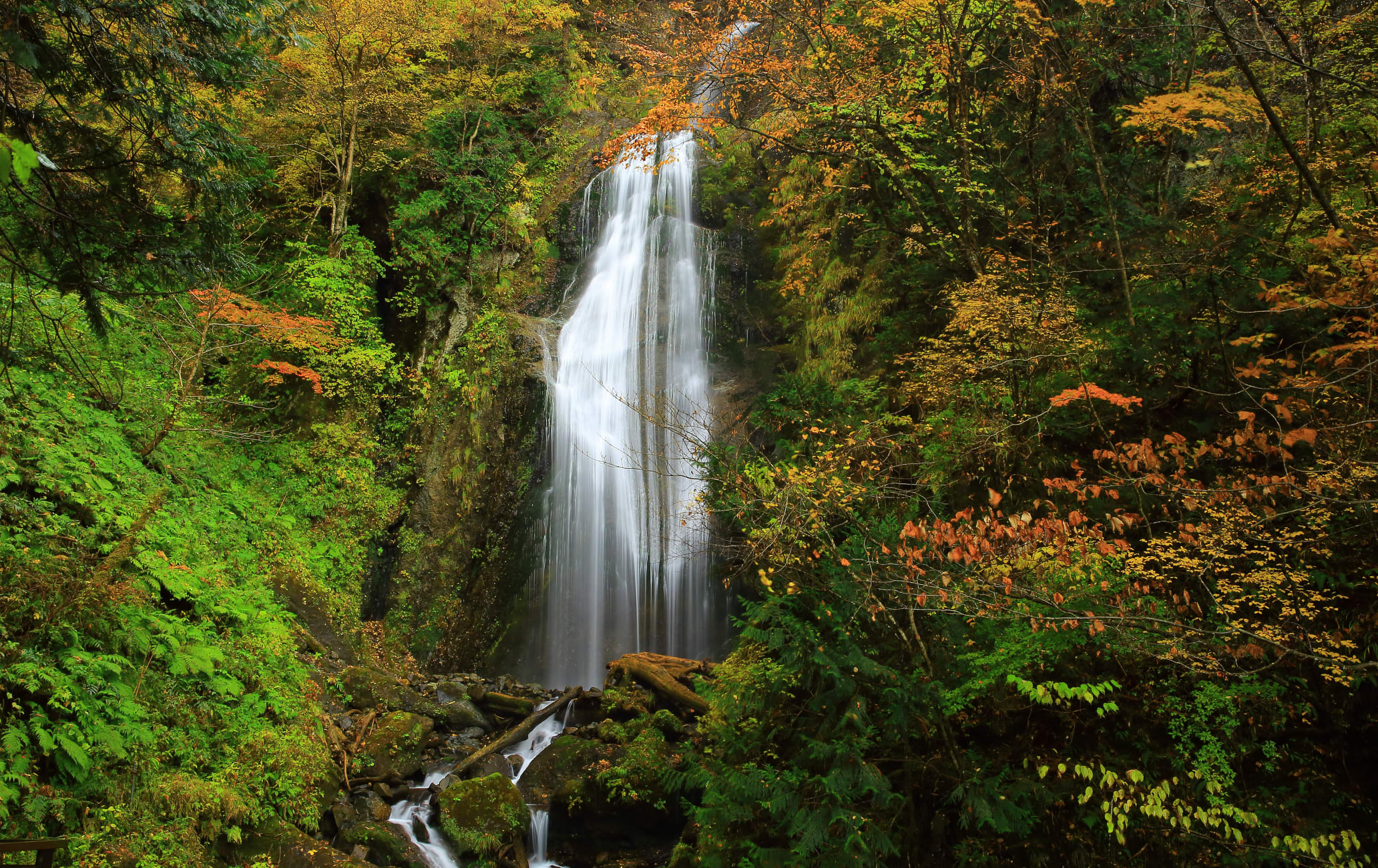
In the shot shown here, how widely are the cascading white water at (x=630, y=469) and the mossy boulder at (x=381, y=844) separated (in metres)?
5.22

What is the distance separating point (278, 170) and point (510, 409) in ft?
19.5

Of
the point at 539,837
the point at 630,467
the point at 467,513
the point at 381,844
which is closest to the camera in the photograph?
the point at 381,844

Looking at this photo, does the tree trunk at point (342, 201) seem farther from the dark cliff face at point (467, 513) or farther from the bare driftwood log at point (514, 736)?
the bare driftwood log at point (514, 736)

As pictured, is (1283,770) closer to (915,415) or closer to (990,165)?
(915,415)

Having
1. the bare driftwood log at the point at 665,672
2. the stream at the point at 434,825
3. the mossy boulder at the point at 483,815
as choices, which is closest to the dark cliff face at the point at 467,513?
the bare driftwood log at the point at 665,672

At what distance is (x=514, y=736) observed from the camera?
28.6 ft

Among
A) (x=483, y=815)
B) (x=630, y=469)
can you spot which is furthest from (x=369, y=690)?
(x=630, y=469)

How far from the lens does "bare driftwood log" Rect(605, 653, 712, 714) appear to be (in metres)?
8.38

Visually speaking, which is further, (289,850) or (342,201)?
(342,201)

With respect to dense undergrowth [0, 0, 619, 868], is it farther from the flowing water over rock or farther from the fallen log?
the fallen log

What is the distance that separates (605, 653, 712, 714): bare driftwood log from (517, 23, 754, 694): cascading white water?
175 cm

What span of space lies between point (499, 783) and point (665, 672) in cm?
245

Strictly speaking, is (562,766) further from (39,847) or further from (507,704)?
(39,847)

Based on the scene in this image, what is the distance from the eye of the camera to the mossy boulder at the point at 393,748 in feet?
23.5
